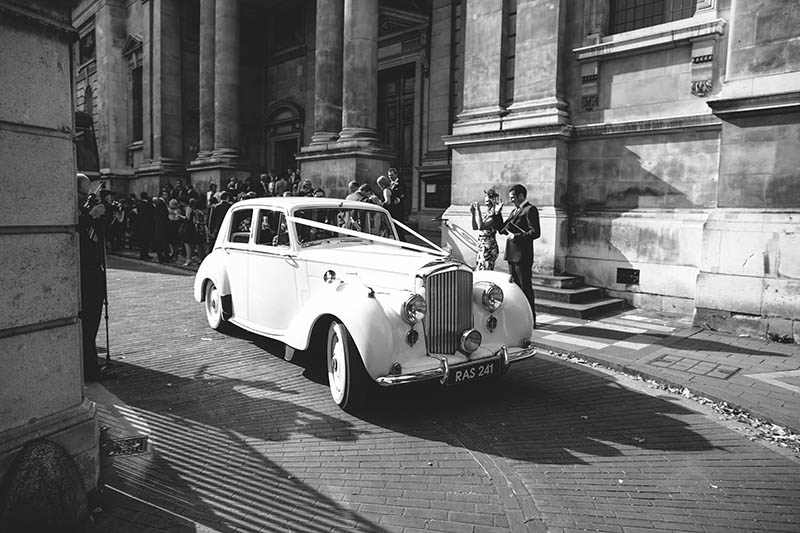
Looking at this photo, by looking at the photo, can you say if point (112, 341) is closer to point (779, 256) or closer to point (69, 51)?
point (69, 51)

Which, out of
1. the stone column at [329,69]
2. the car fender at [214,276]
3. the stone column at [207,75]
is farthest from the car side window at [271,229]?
the stone column at [207,75]

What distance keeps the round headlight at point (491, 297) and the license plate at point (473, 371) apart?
0.55 meters

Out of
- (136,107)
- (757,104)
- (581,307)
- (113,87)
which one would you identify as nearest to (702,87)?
(757,104)

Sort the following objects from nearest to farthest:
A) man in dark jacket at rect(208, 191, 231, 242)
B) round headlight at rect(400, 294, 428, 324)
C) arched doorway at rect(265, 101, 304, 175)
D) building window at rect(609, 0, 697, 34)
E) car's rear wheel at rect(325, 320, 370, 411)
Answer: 1. round headlight at rect(400, 294, 428, 324)
2. car's rear wheel at rect(325, 320, 370, 411)
3. building window at rect(609, 0, 697, 34)
4. man in dark jacket at rect(208, 191, 231, 242)
5. arched doorway at rect(265, 101, 304, 175)

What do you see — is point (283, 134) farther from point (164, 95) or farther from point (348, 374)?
point (348, 374)

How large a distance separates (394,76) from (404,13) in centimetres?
234

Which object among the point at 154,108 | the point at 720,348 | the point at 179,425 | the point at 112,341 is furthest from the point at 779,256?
the point at 154,108

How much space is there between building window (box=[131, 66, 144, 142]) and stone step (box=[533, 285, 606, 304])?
24213 millimetres

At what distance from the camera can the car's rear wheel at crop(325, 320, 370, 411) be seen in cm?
502

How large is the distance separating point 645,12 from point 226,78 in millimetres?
14537

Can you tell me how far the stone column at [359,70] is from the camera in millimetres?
14500

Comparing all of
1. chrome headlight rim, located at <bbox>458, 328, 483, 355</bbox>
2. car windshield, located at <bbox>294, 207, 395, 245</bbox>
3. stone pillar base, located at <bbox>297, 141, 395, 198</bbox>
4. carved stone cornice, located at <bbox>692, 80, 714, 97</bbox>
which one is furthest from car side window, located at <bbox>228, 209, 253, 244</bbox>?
carved stone cornice, located at <bbox>692, 80, 714, 97</bbox>

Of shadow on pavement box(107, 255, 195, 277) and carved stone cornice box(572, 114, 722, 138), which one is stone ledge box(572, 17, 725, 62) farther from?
shadow on pavement box(107, 255, 195, 277)

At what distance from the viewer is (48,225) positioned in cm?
331
